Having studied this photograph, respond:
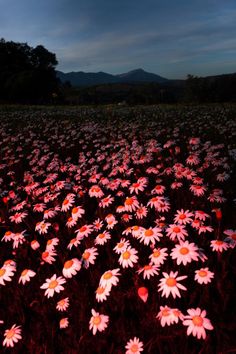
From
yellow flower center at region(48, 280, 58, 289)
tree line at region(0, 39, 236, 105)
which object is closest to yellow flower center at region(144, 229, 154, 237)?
yellow flower center at region(48, 280, 58, 289)

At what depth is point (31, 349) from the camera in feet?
9.02

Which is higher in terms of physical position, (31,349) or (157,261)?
(157,261)

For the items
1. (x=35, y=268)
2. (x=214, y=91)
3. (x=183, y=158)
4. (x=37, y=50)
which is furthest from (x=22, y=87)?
(x=35, y=268)

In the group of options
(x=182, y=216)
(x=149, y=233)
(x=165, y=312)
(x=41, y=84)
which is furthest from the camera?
(x=41, y=84)

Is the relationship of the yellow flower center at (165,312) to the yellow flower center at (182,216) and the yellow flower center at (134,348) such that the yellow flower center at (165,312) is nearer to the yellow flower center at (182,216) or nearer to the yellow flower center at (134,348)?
the yellow flower center at (134,348)

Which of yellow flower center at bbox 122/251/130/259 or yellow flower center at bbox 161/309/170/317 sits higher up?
yellow flower center at bbox 122/251/130/259

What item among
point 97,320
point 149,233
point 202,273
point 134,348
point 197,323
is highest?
point 149,233

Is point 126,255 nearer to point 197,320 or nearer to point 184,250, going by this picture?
point 184,250

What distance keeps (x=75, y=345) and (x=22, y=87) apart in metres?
58.7

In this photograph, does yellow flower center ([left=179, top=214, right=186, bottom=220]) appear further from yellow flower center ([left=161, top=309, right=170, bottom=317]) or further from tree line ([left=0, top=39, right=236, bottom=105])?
tree line ([left=0, top=39, right=236, bottom=105])

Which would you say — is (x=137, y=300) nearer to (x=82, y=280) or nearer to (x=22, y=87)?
(x=82, y=280)

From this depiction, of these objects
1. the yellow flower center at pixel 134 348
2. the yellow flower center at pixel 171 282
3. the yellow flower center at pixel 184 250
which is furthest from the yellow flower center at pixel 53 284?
the yellow flower center at pixel 184 250

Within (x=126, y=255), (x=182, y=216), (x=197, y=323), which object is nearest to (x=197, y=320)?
(x=197, y=323)

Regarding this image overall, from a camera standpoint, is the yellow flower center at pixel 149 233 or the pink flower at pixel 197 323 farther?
the yellow flower center at pixel 149 233
